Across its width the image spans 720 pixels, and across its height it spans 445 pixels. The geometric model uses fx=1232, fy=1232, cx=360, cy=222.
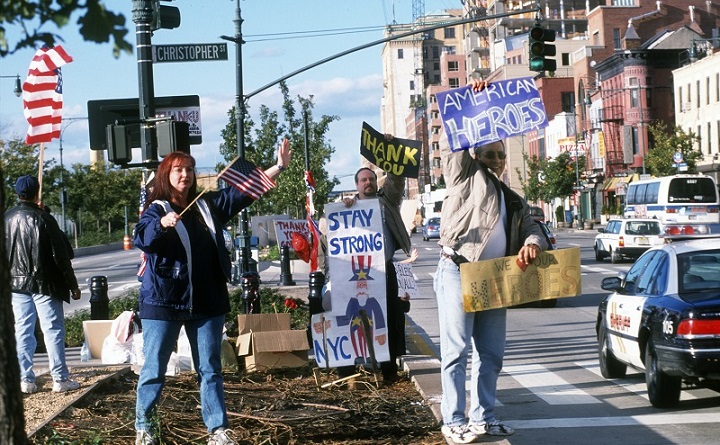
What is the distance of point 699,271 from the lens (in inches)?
391

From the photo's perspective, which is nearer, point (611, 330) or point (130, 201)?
point (611, 330)

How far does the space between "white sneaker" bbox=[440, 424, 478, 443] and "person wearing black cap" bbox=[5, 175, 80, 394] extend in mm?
3732

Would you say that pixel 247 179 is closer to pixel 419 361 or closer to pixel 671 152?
pixel 419 361

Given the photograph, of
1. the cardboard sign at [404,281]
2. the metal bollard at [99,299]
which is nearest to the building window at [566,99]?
the metal bollard at [99,299]

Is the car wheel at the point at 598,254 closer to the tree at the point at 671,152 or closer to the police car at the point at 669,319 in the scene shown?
the police car at the point at 669,319

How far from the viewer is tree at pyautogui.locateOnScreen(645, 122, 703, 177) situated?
225 ft

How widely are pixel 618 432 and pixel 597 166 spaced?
286 feet

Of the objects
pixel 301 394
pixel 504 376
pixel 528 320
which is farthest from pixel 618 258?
pixel 301 394

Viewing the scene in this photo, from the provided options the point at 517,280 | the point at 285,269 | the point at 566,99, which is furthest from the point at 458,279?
the point at 566,99

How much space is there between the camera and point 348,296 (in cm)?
1045

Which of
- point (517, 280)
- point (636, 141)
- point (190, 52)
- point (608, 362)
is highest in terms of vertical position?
point (636, 141)

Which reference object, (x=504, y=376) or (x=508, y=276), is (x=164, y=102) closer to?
(x=504, y=376)

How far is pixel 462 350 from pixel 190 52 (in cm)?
819

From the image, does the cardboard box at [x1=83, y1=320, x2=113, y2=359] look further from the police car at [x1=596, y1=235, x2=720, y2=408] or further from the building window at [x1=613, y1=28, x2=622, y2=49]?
the building window at [x1=613, y1=28, x2=622, y2=49]
